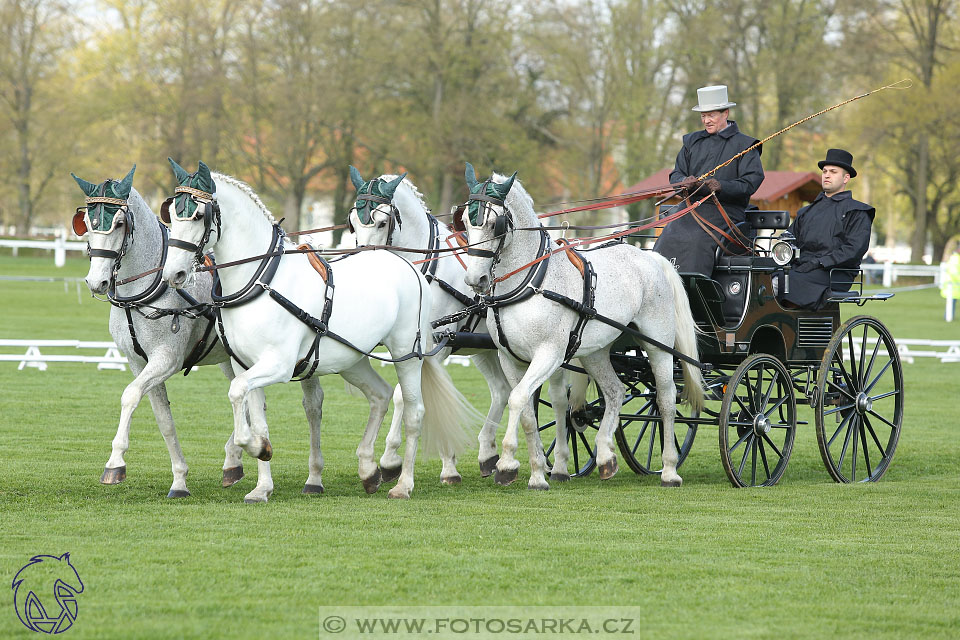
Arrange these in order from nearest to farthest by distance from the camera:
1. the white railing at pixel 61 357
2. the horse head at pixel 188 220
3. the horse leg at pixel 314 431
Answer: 1. the horse head at pixel 188 220
2. the horse leg at pixel 314 431
3. the white railing at pixel 61 357

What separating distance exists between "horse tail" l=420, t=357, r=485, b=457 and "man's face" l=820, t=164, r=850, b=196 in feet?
10.9

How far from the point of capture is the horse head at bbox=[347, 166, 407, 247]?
8172mm

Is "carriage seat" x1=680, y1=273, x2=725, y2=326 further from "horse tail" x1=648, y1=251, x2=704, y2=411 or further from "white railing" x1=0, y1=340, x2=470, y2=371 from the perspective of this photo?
"white railing" x1=0, y1=340, x2=470, y2=371

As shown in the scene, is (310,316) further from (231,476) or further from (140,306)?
(231,476)

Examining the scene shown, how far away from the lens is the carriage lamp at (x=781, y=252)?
8727mm

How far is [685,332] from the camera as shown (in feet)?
28.3

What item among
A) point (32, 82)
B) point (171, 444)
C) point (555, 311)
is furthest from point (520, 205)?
point (32, 82)

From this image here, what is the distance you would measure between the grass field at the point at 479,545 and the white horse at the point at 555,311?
19.7 inches

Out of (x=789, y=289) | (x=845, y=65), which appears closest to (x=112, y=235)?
(x=789, y=289)

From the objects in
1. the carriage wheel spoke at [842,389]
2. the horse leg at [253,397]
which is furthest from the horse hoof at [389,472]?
the carriage wheel spoke at [842,389]

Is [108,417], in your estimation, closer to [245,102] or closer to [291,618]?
[291,618]

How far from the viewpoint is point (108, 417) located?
11758mm

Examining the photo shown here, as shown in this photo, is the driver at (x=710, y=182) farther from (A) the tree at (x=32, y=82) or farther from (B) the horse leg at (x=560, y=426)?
(A) the tree at (x=32, y=82)

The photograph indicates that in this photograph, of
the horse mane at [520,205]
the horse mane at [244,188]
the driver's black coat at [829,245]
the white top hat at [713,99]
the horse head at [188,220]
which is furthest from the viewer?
the white top hat at [713,99]
